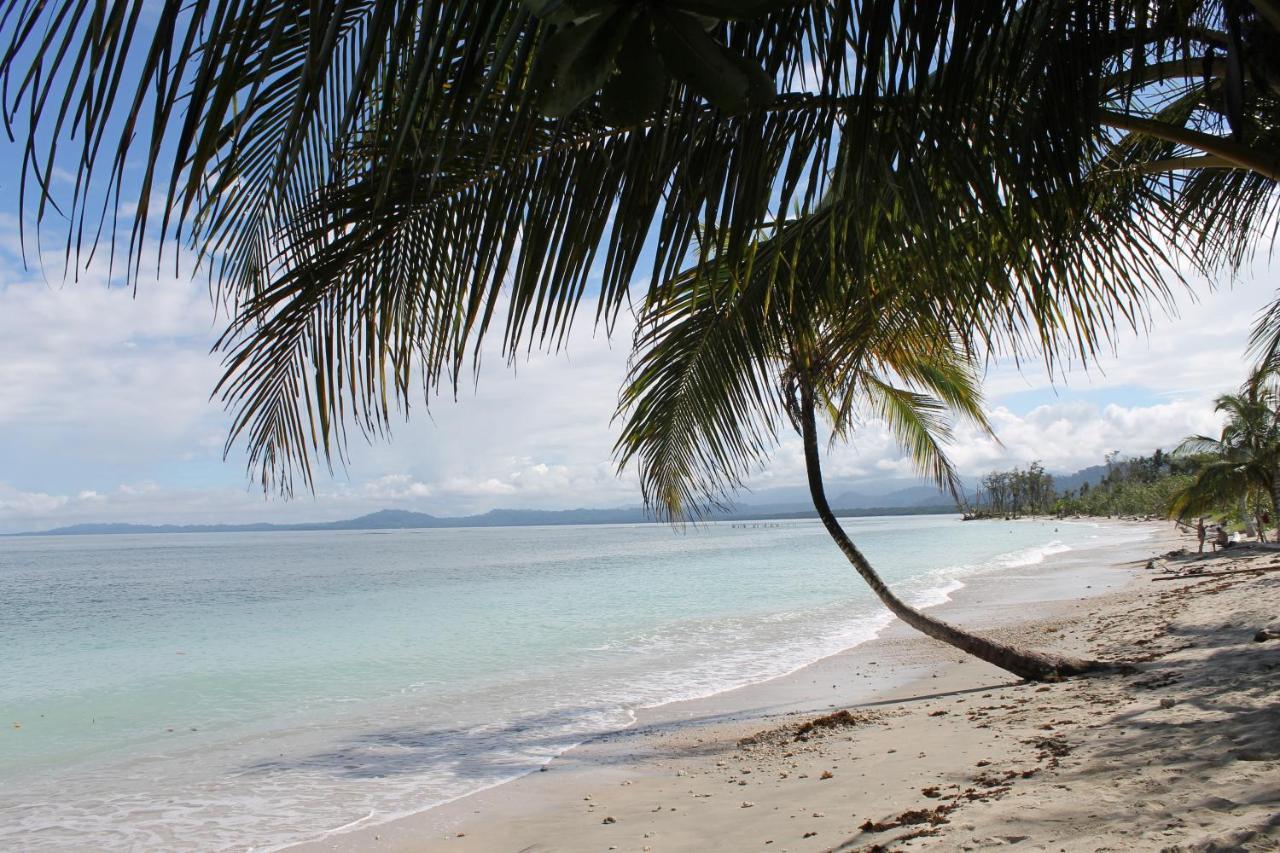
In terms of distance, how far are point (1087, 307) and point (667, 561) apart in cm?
4464

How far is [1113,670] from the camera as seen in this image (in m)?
6.86

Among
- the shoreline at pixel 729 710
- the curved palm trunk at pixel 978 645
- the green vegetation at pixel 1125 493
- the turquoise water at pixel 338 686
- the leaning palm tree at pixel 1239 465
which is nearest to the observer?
the shoreline at pixel 729 710

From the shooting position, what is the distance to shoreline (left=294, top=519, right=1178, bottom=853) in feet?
19.3

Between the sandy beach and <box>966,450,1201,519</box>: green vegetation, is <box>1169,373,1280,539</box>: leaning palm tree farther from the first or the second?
<box>966,450,1201,519</box>: green vegetation

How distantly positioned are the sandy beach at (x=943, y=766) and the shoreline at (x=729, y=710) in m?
0.03

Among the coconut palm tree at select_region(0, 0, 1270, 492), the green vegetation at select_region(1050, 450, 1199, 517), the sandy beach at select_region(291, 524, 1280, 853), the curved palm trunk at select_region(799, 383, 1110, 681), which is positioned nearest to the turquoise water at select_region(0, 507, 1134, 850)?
the sandy beach at select_region(291, 524, 1280, 853)

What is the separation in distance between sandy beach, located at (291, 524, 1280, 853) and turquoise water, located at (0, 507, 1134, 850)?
1047 mm

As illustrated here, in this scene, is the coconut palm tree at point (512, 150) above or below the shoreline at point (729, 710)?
above

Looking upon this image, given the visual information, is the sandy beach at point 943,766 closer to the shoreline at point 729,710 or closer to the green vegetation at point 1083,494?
the shoreline at point 729,710

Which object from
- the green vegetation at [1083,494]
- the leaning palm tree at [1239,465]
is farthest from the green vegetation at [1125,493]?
the leaning palm tree at [1239,465]

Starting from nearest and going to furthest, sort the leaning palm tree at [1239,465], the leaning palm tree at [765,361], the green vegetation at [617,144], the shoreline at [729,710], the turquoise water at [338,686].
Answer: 1. the green vegetation at [617,144]
2. the leaning palm tree at [765,361]
3. the shoreline at [729,710]
4. the turquoise water at [338,686]
5. the leaning palm tree at [1239,465]

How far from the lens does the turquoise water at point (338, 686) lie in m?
6.96

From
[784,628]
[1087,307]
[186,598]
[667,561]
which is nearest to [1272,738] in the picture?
[1087,307]

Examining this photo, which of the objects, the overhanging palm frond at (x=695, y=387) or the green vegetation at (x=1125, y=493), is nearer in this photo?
the overhanging palm frond at (x=695, y=387)
